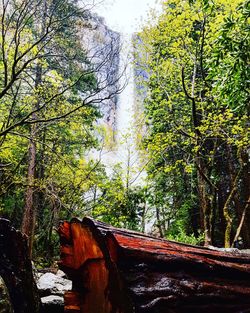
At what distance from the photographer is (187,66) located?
12.4m

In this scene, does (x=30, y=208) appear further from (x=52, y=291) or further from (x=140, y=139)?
(x=140, y=139)

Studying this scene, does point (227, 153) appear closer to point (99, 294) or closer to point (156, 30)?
point (156, 30)

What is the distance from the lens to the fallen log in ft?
6.13

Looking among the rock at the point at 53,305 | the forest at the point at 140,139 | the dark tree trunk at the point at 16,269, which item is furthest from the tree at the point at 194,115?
the rock at the point at 53,305

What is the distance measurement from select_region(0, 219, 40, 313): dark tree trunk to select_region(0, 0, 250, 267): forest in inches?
196

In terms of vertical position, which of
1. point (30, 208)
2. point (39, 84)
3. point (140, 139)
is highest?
point (39, 84)

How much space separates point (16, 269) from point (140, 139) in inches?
516

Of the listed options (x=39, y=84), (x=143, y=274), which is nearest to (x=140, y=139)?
(x=39, y=84)

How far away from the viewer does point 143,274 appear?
6.33ft

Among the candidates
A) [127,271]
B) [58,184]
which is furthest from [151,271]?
[58,184]

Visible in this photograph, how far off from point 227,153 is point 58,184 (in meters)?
7.63

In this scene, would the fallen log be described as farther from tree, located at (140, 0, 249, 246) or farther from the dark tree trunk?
tree, located at (140, 0, 249, 246)

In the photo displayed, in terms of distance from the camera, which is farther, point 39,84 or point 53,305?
point 39,84

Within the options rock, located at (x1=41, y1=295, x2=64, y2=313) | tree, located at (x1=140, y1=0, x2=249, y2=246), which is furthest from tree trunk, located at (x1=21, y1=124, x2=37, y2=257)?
rock, located at (x1=41, y1=295, x2=64, y2=313)
